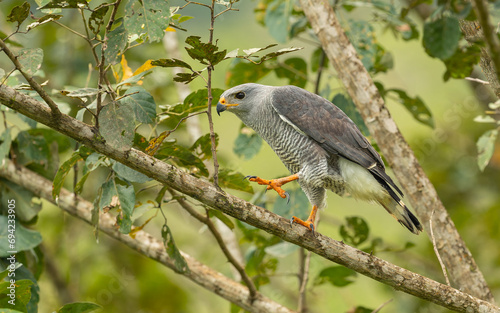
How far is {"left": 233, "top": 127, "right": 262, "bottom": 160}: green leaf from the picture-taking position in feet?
11.2

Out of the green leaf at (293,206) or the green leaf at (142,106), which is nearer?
the green leaf at (142,106)

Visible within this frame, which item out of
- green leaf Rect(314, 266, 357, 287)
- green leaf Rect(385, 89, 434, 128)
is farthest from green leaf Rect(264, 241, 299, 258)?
green leaf Rect(385, 89, 434, 128)

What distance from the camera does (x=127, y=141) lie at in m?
2.05

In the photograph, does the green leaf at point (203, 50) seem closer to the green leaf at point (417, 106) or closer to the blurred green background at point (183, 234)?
the green leaf at point (417, 106)

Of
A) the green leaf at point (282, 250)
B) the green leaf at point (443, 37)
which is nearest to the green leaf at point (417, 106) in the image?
the green leaf at point (443, 37)

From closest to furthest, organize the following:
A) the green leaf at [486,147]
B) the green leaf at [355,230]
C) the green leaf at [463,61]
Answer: the green leaf at [486,147]
the green leaf at [463,61]
the green leaf at [355,230]

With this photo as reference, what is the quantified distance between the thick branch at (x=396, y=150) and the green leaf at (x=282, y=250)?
31.2 inches

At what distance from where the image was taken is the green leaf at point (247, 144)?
3418 mm

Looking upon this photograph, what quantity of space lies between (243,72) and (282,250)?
134 cm

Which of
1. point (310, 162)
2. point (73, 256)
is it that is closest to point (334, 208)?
point (73, 256)

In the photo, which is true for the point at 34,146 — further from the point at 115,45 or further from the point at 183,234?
the point at 183,234

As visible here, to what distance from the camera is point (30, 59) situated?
6.67 ft

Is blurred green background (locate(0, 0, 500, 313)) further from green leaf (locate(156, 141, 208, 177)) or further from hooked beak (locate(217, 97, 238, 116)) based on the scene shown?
green leaf (locate(156, 141, 208, 177))

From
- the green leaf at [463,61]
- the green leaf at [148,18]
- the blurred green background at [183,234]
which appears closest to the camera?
the green leaf at [148,18]
